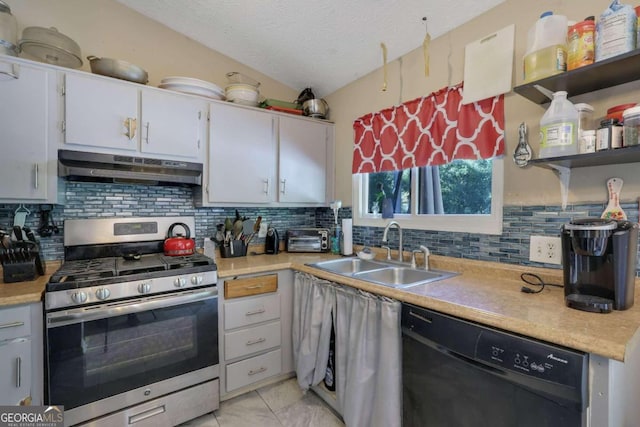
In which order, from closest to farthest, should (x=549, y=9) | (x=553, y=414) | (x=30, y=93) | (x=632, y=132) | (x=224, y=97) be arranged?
1. (x=553, y=414)
2. (x=632, y=132)
3. (x=549, y=9)
4. (x=30, y=93)
5. (x=224, y=97)

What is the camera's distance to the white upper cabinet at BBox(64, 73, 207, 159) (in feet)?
5.37

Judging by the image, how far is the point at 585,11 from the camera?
1.26 metres

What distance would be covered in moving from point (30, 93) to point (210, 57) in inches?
47.8

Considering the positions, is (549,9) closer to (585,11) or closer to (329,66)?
(585,11)

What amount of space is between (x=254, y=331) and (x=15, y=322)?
45.0 inches

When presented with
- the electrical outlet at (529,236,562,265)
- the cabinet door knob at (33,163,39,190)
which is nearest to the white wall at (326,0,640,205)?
the electrical outlet at (529,236,562,265)

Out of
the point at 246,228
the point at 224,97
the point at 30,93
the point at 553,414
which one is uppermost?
the point at 224,97

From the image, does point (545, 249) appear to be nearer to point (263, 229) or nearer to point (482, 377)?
point (482, 377)

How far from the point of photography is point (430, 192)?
199cm

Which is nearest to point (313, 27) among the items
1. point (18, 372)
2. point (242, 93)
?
point (242, 93)

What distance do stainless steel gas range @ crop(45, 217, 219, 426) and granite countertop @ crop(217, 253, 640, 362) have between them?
295 millimetres

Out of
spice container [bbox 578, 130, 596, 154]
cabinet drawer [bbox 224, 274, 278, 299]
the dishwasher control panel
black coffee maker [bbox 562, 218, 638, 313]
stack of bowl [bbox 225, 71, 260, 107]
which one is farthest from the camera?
stack of bowl [bbox 225, 71, 260, 107]

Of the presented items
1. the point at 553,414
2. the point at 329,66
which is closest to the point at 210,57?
the point at 329,66

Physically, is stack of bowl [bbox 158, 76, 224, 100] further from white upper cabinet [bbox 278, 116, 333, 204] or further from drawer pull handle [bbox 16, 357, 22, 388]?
drawer pull handle [bbox 16, 357, 22, 388]
